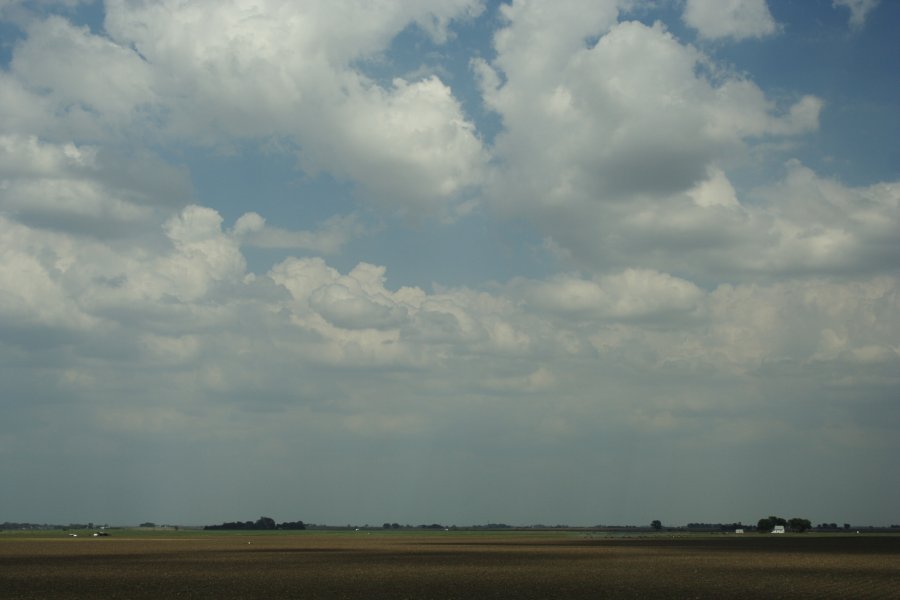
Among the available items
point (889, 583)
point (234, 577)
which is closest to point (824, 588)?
point (889, 583)

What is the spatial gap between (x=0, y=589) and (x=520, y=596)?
97.1 ft

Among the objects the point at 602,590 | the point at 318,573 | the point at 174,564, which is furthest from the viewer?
the point at 174,564

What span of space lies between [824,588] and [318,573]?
34472 millimetres

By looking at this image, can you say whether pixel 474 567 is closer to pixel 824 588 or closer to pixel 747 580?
pixel 747 580

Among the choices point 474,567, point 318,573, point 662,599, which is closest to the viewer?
point 662,599

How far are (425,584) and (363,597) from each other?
370 inches

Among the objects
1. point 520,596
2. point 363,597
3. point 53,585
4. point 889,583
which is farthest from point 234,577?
point 889,583

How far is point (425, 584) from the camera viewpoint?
5322 cm

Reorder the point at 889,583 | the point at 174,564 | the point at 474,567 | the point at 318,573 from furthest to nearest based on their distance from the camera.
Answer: the point at 174,564, the point at 474,567, the point at 318,573, the point at 889,583

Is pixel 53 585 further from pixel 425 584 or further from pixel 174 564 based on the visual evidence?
pixel 174 564

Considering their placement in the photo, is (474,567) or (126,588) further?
(474,567)

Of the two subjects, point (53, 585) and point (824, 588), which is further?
point (53, 585)

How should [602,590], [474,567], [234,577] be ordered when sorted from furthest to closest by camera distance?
[474,567] → [234,577] → [602,590]

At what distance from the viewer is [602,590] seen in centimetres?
4872
